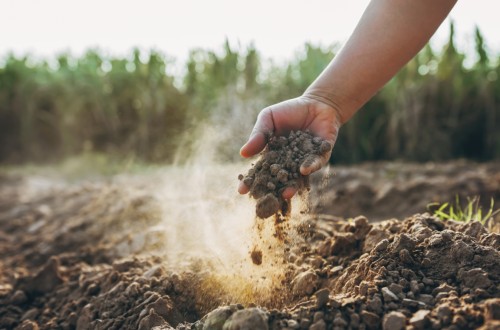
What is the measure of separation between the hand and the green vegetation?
240cm

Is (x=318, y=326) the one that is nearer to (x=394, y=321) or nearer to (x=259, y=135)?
(x=394, y=321)

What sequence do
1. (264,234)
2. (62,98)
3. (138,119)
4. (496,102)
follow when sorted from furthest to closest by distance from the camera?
(62,98) → (138,119) → (496,102) → (264,234)

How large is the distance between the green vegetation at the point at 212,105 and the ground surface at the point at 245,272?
1.61 metres

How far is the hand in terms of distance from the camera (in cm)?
212

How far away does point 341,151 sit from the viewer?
679 cm

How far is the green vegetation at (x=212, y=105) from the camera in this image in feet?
A: 21.1

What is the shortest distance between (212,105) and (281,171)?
5.32m

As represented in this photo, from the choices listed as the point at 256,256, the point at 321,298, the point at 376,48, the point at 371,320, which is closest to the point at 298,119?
the point at 376,48

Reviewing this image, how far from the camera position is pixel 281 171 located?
202 cm

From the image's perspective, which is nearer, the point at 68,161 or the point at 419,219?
the point at 419,219

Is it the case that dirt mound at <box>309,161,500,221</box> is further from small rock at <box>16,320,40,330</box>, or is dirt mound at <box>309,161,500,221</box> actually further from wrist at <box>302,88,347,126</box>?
small rock at <box>16,320,40,330</box>

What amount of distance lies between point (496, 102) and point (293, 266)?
5.35 m

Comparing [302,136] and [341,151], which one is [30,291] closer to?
[302,136]

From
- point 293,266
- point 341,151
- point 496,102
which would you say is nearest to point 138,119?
point 341,151
